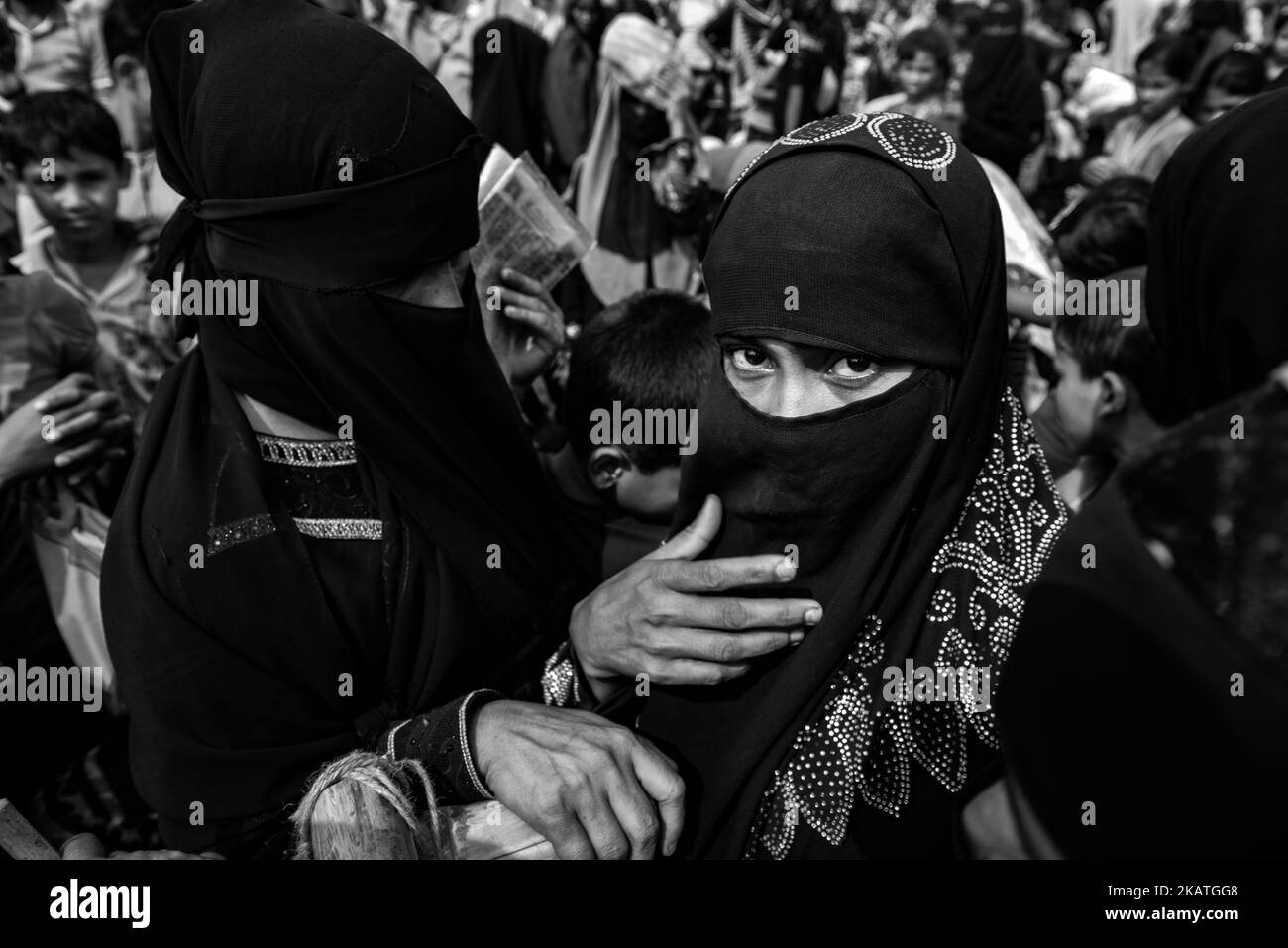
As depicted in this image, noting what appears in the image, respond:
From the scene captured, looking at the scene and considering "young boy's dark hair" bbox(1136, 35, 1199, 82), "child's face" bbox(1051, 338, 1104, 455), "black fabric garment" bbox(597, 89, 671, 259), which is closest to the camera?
"child's face" bbox(1051, 338, 1104, 455)

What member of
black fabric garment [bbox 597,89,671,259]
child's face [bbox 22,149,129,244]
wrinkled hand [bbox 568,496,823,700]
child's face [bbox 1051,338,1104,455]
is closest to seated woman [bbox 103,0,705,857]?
wrinkled hand [bbox 568,496,823,700]

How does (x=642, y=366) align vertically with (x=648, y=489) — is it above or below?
above

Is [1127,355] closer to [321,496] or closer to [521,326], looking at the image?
[521,326]

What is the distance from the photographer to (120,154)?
3.23 metres

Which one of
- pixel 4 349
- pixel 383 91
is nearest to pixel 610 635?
pixel 383 91

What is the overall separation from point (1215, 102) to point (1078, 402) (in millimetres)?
4138

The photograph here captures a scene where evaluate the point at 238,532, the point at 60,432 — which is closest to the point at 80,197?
the point at 60,432

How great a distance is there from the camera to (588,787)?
1.41 metres

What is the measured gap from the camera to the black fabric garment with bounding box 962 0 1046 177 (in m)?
6.39

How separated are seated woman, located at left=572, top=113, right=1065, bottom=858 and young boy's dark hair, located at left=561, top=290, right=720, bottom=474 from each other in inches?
29.4
